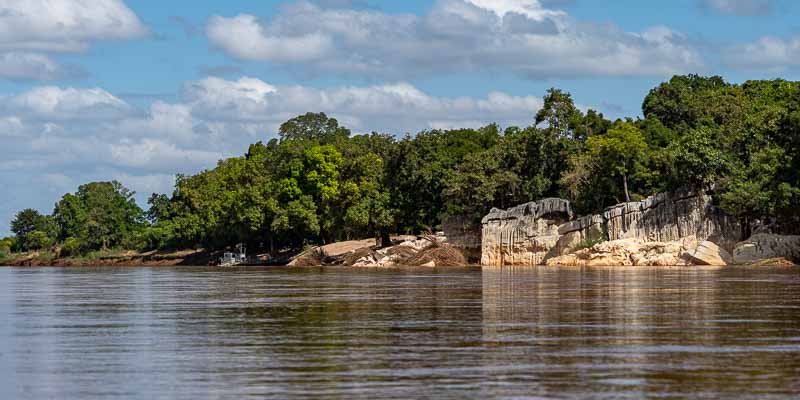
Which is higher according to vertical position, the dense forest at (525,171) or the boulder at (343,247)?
the dense forest at (525,171)

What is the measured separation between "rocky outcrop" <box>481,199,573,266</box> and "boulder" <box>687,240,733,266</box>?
13.0m

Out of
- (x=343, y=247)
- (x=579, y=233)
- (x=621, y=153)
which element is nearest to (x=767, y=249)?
(x=621, y=153)

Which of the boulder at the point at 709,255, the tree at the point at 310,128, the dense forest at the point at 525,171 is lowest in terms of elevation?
the boulder at the point at 709,255

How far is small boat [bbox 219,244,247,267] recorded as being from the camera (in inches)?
4902

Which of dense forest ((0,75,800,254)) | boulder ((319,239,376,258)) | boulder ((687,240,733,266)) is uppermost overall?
dense forest ((0,75,800,254))

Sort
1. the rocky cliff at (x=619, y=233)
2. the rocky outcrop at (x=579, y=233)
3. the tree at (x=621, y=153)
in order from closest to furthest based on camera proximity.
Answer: the rocky cliff at (x=619, y=233) < the rocky outcrop at (x=579, y=233) < the tree at (x=621, y=153)

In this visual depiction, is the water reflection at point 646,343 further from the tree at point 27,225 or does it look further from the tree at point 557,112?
the tree at point 27,225

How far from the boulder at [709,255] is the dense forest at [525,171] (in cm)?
291

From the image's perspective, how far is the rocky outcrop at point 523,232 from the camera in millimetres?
86062

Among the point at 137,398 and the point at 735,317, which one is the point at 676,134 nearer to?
the point at 735,317

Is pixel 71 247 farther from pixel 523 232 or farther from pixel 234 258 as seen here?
pixel 523 232

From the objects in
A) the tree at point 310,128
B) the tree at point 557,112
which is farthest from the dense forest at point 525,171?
the tree at point 310,128

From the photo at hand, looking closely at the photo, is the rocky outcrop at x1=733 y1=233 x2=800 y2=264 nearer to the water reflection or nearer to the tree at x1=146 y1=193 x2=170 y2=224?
the water reflection

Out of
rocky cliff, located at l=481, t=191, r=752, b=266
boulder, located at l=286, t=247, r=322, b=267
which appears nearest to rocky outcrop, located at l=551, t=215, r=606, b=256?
Result: rocky cliff, located at l=481, t=191, r=752, b=266
